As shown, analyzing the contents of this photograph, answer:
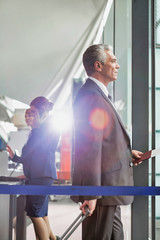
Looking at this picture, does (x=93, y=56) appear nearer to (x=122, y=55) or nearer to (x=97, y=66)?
(x=97, y=66)

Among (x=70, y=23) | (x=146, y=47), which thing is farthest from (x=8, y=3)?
(x=146, y=47)

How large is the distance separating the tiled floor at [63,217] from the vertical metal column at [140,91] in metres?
1.03

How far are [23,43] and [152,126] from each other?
463 cm

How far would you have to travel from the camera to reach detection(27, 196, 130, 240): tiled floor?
7.52ft

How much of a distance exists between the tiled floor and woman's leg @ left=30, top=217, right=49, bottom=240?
0.64 m

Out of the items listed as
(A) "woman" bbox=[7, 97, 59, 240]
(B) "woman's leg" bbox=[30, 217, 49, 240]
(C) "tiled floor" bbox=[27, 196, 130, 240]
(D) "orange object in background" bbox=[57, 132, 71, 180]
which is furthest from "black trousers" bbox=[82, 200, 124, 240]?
(D) "orange object in background" bbox=[57, 132, 71, 180]

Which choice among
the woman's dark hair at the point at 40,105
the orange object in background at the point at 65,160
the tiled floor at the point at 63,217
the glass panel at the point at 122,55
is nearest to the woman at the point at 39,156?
the woman's dark hair at the point at 40,105

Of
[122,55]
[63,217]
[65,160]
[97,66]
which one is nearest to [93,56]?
[97,66]

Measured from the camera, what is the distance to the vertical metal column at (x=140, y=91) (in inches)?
44.1

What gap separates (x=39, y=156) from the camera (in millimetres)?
1498

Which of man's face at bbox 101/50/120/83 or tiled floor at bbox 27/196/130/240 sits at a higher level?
man's face at bbox 101/50/120/83

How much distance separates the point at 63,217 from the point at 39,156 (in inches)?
59.1

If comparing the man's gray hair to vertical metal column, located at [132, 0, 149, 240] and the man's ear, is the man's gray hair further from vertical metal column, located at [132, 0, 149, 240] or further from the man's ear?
vertical metal column, located at [132, 0, 149, 240]

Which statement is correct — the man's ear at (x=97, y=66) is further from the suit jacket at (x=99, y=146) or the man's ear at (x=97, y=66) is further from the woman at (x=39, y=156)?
the woman at (x=39, y=156)
